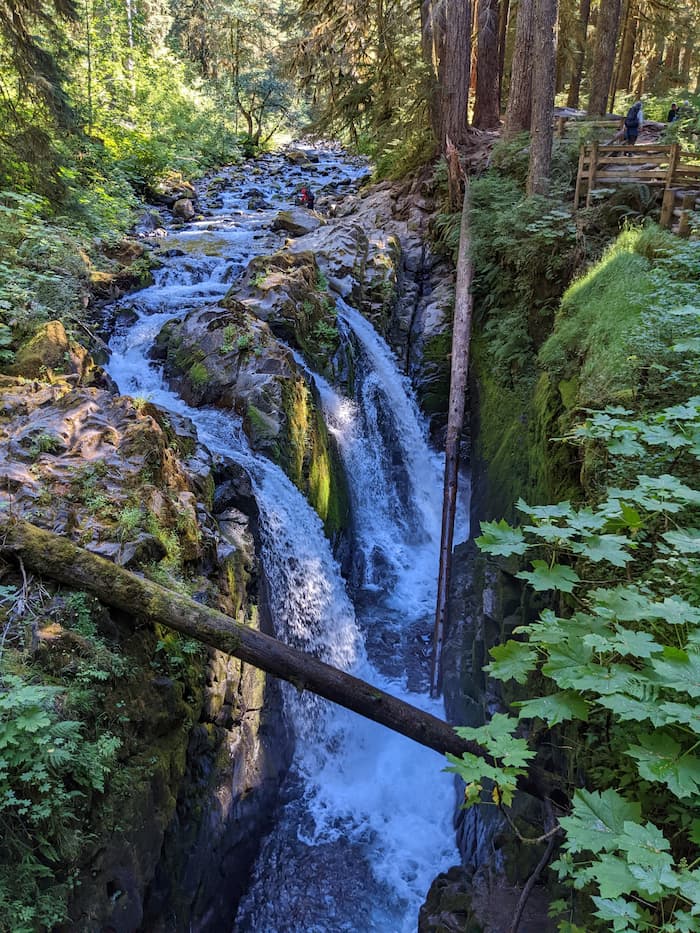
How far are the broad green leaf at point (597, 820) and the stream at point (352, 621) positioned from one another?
13.9ft

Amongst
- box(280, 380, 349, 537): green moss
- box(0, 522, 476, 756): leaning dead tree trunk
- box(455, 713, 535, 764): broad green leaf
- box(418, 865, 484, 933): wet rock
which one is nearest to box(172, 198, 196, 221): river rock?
box(280, 380, 349, 537): green moss

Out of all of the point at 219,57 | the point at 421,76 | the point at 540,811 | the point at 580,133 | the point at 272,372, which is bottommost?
the point at 540,811

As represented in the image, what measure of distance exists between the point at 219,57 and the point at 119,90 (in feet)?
50.1

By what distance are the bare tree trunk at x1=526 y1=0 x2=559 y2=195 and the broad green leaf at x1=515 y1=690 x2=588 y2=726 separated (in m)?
10.3

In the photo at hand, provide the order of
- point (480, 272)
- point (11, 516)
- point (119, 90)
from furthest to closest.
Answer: point (119, 90), point (480, 272), point (11, 516)

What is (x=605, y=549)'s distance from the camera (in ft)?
9.64

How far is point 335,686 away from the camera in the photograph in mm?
4176

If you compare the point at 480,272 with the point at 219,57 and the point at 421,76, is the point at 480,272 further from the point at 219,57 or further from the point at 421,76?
→ the point at 219,57

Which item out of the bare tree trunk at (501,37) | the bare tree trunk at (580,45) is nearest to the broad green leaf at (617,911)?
the bare tree trunk at (501,37)

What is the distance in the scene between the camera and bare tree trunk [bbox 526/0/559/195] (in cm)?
960

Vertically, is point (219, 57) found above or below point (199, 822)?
above

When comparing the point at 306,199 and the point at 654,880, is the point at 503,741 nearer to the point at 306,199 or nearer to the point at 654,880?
the point at 654,880

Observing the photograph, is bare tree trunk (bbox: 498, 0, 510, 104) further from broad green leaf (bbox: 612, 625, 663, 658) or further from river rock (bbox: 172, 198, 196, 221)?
broad green leaf (bbox: 612, 625, 663, 658)

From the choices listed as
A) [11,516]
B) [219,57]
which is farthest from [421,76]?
[219,57]
